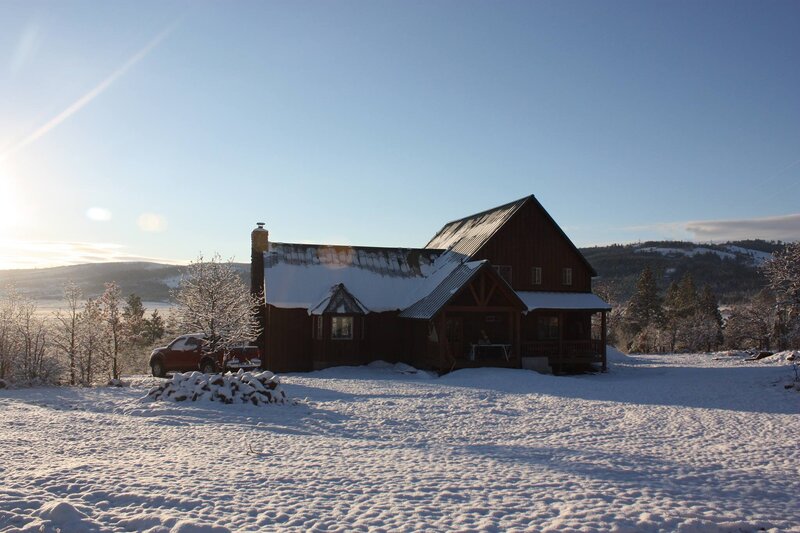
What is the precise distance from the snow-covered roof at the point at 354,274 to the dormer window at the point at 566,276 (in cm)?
548

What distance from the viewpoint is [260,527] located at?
7.04 m

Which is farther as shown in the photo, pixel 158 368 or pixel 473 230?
pixel 473 230

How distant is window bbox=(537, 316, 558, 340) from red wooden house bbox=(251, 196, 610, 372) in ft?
0.19

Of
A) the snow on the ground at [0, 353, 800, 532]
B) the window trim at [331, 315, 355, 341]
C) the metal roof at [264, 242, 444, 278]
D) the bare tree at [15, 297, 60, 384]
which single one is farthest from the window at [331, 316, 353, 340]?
the bare tree at [15, 297, 60, 384]

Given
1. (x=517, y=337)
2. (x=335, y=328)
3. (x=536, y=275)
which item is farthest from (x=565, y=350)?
(x=335, y=328)

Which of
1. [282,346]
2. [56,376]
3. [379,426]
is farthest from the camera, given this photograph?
[282,346]

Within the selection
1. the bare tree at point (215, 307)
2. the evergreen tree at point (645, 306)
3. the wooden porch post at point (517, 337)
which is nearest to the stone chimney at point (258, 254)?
the bare tree at point (215, 307)

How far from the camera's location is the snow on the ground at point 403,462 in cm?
750

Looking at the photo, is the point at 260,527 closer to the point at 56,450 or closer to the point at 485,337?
the point at 56,450

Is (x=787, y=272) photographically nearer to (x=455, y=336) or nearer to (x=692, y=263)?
(x=455, y=336)

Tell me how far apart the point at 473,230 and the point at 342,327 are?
31.6 feet

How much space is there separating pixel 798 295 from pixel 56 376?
91.7 feet

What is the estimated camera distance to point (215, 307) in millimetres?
23453

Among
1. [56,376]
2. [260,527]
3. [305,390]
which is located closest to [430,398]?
[305,390]
